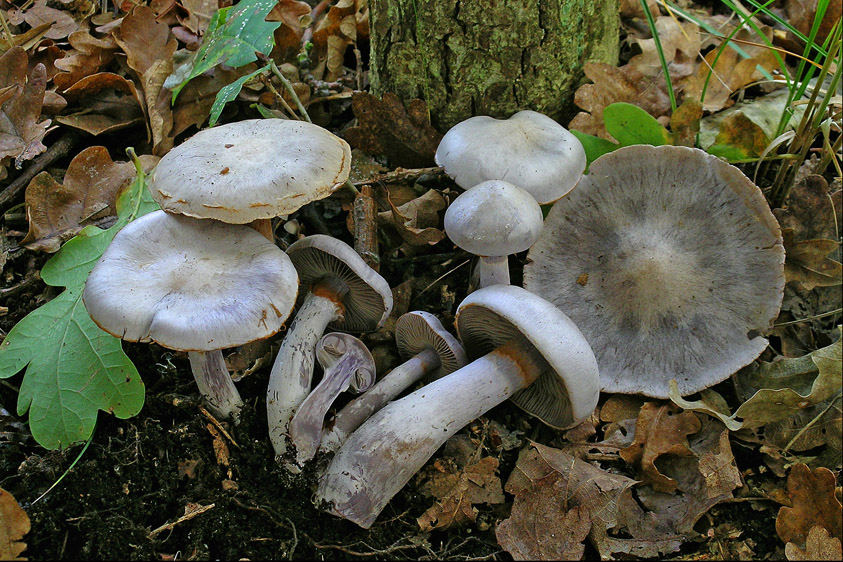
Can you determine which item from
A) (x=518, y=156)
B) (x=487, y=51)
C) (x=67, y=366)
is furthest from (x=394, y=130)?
(x=67, y=366)

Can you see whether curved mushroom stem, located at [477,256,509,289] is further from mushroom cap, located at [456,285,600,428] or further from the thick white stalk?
the thick white stalk

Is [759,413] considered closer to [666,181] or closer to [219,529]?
[666,181]

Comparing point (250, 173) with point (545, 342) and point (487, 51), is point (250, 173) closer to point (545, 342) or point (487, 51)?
point (545, 342)

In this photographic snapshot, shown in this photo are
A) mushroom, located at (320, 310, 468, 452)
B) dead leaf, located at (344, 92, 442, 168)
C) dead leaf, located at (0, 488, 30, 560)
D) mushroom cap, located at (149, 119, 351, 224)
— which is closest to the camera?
dead leaf, located at (0, 488, 30, 560)

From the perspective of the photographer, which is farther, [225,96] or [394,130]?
[394,130]

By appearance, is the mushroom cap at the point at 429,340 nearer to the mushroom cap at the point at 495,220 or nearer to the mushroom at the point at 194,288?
the mushroom cap at the point at 495,220

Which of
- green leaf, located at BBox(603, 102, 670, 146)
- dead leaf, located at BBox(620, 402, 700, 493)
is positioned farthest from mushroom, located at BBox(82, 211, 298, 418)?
green leaf, located at BBox(603, 102, 670, 146)
